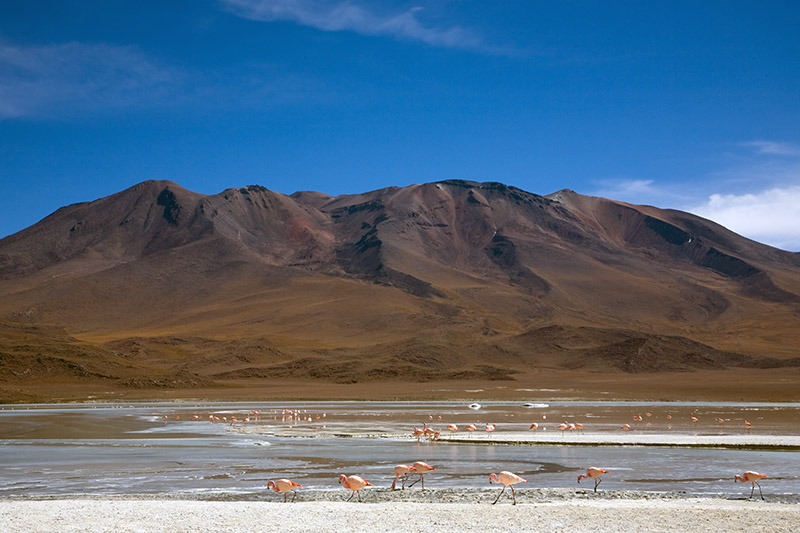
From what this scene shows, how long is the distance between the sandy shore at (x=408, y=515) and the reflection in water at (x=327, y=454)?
2.29 m

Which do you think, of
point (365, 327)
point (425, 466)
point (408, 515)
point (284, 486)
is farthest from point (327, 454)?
point (365, 327)

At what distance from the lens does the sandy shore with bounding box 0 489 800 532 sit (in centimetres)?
1277

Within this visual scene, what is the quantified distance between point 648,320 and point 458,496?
6307 inches

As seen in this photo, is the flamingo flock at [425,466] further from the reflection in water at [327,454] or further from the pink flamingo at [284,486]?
the reflection in water at [327,454]

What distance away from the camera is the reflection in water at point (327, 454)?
18.6 metres

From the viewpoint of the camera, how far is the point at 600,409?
48719 mm

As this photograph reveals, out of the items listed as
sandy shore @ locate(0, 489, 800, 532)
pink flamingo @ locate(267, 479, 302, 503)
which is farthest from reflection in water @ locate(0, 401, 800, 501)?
sandy shore @ locate(0, 489, 800, 532)

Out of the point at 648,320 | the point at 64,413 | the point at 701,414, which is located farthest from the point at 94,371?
the point at 648,320

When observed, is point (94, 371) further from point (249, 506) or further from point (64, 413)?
point (249, 506)

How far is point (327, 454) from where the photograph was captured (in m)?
24.8

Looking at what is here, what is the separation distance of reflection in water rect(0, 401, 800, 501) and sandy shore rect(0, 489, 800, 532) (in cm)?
229

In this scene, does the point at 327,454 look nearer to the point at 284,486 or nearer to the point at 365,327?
the point at 284,486

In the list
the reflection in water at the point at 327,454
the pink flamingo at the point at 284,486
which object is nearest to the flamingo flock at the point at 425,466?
the pink flamingo at the point at 284,486

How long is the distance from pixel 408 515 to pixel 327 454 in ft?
36.7
